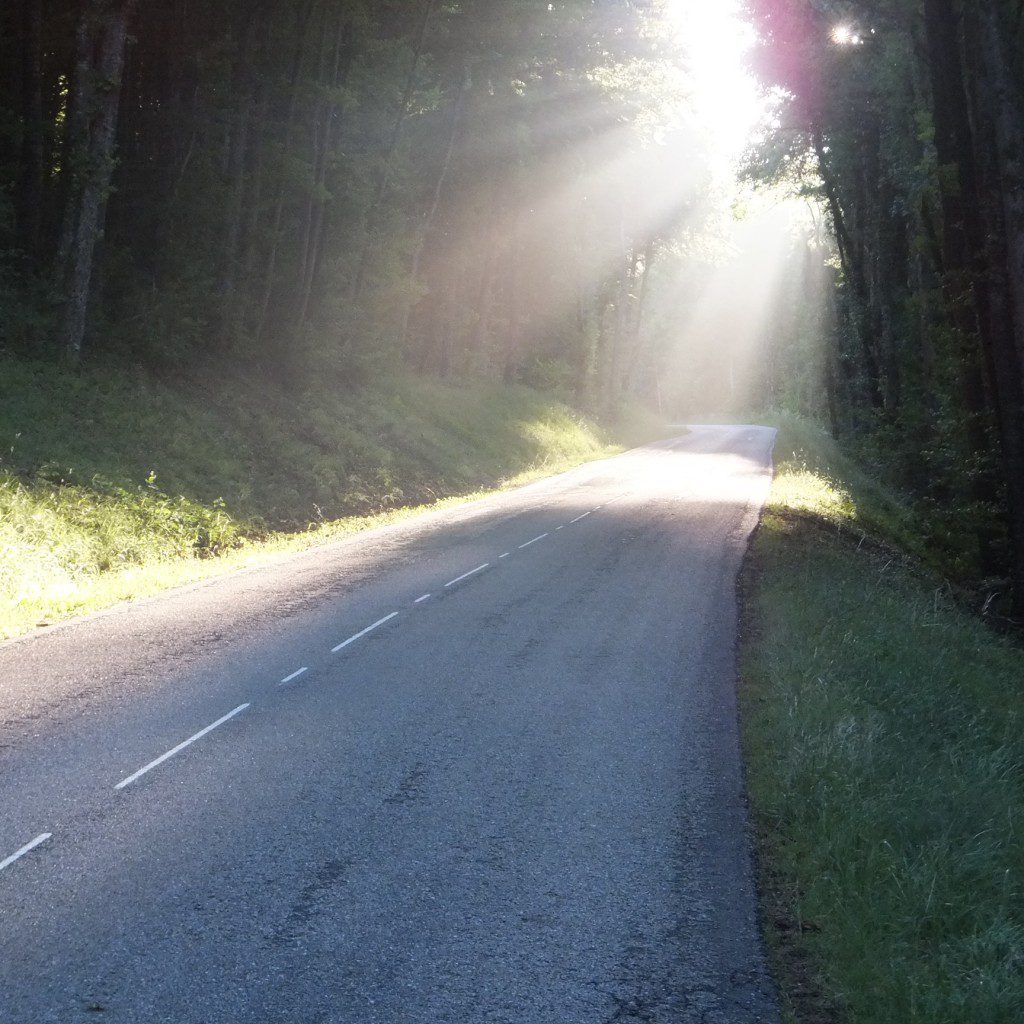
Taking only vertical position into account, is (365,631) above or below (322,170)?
below

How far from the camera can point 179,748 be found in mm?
7840

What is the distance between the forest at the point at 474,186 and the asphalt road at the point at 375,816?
860cm

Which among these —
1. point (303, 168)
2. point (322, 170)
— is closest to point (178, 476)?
point (303, 168)

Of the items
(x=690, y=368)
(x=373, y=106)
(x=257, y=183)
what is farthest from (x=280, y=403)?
(x=690, y=368)

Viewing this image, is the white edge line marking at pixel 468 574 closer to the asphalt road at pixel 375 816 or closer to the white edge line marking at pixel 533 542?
the asphalt road at pixel 375 816

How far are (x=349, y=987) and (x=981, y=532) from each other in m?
16.5

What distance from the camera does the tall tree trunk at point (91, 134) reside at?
66.1 ft

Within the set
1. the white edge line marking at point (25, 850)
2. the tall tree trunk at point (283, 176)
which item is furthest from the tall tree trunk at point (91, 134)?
the white edge line marking at point (25, 850)

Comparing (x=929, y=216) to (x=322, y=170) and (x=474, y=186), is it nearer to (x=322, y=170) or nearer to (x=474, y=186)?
(x=322, y=170)

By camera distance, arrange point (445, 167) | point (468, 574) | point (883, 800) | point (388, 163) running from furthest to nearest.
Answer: point (445, 167) → point (388, 163) → point (468, 574) → point (883, 800)

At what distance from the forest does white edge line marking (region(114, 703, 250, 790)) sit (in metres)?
10.9

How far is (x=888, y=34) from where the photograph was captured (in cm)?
2438

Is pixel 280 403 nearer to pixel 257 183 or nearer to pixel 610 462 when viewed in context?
pixel 257 183

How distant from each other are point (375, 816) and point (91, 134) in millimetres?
17460
